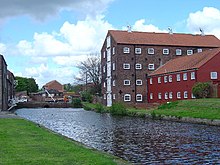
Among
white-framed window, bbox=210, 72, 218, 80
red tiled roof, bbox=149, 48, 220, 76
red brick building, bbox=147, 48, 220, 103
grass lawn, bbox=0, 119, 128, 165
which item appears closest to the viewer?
grass lawn, bbox=0, 119, 128, 165

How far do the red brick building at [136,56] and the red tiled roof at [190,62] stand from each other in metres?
4.21

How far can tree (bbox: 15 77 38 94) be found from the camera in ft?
474

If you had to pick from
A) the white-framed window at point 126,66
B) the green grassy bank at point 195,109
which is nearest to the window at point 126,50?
the white-framed window at point 126,66

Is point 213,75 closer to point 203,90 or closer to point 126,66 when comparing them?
point 203,90

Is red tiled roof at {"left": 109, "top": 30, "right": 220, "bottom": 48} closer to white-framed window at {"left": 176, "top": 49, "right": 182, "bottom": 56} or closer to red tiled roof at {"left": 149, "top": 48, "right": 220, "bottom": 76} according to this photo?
white-framed window at {"left": 176, "top": 49, "right": 182, "bottom": 56}

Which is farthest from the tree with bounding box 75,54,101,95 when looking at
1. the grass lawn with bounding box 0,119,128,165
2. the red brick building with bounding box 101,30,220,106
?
the grass lawn with bounding box 0,119,128,165

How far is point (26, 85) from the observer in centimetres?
14862

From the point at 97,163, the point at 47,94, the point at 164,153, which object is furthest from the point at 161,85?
the point at 47,94

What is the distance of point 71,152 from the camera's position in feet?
44.4

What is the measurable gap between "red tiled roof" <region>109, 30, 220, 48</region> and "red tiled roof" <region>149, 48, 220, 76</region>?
24.6 ft

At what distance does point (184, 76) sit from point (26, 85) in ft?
348

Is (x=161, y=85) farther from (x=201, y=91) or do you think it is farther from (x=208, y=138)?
(x=208, y=138)

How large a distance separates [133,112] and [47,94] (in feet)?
305

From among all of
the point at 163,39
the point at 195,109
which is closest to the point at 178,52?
the point at 163,39
